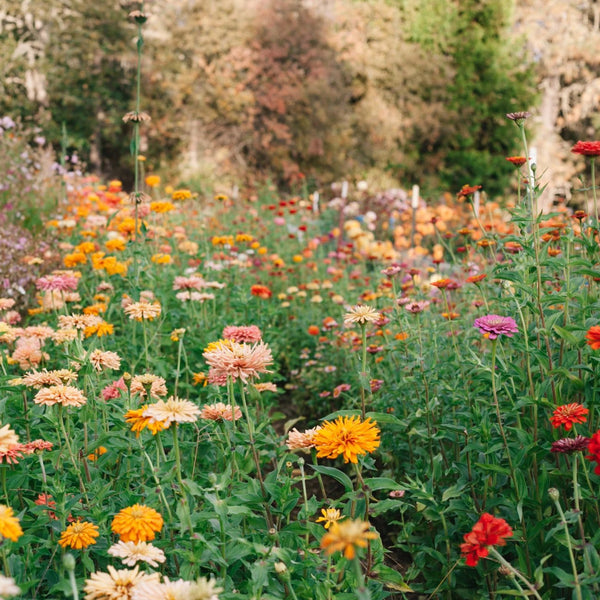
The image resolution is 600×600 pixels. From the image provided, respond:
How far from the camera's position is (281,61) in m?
12.8

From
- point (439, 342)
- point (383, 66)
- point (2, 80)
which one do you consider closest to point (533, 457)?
point (439, 342)

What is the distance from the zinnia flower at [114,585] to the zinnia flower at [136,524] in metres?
0.14

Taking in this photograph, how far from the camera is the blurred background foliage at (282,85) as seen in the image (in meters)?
12.2

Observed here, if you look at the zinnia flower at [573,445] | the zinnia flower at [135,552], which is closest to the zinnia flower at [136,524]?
the zinnia flower at [135,552]

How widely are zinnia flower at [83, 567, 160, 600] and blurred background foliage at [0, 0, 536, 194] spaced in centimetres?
1124

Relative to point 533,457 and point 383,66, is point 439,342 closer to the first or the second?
point 533,457

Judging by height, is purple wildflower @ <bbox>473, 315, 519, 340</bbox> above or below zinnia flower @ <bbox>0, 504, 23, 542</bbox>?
above

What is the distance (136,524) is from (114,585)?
0.57 feet

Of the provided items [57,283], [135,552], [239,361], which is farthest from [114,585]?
[57,283]

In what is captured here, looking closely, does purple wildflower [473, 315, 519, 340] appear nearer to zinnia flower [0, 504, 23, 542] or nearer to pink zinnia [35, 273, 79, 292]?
zinnia flower [0, 504, 23, 542]

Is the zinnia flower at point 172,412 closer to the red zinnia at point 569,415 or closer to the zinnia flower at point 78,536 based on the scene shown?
the zinnia flower at point 78,536

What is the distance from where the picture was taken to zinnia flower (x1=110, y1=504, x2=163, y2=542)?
3.95ft

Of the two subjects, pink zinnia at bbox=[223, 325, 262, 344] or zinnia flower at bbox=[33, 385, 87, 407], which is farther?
pink zinnia at bbox=[223, 325, 262, 344]

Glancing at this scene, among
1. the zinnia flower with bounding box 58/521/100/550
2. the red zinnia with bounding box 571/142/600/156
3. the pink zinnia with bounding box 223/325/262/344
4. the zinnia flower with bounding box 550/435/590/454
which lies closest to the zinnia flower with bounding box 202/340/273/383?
the pink zinnia with bounding box 223/325/262/344
